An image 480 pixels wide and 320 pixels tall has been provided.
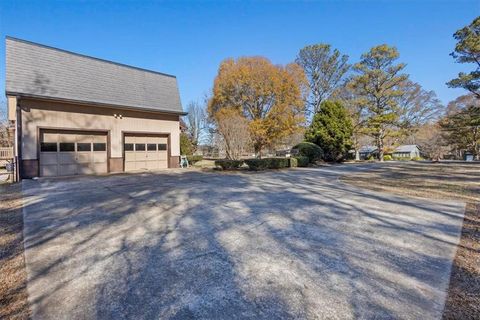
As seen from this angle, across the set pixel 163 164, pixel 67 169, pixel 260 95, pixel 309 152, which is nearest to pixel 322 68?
pixel 260 95

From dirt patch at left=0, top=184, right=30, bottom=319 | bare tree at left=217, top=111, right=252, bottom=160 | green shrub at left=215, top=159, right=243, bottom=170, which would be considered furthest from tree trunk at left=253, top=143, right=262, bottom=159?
dirt patch at left=0, top=184, right=30, bottom=319

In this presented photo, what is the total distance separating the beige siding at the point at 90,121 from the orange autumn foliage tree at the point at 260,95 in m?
6.21

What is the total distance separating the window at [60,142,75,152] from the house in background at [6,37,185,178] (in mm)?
41

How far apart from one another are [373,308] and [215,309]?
4.59ft

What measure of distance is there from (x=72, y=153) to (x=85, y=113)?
2.11 meters

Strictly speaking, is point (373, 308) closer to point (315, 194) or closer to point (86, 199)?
point (315, 194)

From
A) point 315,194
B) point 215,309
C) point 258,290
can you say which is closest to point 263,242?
point 258,290

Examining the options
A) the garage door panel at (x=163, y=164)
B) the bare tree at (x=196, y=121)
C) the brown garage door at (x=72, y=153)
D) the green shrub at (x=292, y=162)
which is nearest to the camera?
the brown garage door at (x=72, y=153)

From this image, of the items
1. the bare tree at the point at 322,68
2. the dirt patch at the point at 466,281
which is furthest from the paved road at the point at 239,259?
the bare tree at the point at 322,68

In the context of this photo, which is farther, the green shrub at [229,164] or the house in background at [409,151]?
the house in background at [409,151]

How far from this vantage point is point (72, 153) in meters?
12.6

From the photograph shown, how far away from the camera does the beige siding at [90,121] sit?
11.3 meters

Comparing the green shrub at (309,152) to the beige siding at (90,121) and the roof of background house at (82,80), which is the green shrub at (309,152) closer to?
the beige siding at (90,121)

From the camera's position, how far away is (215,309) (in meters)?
2.24
